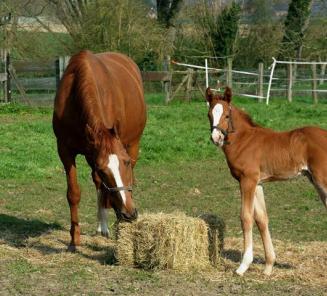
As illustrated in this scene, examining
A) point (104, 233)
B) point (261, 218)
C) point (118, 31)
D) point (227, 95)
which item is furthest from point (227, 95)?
point (118, 31)

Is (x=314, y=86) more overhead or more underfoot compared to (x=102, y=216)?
more underfoot

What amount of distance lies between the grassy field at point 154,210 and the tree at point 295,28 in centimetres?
1789

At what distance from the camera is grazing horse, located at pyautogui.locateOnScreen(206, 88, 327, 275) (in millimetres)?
6469

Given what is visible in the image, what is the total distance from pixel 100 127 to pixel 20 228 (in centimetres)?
273

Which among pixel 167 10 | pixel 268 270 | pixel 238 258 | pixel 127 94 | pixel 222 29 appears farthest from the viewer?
pixel 167 10

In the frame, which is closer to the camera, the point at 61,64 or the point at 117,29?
the point at 61,64

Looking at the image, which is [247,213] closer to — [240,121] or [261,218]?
[261,218]

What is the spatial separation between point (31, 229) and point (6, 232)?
330mm

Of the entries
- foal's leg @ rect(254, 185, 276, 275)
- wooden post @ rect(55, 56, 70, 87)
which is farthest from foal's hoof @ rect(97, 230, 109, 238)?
wooden post @ rect(55, 56, 70, 87)

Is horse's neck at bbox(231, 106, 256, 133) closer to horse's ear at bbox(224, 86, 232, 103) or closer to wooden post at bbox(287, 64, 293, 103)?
horse's ear at bbox(224, 86, 232, 103)

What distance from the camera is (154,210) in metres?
10.3

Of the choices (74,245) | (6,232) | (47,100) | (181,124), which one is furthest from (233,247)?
(47,100)

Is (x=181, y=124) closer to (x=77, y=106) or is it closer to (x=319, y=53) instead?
(x=77, y=106)

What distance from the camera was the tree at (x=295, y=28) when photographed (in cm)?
3719
